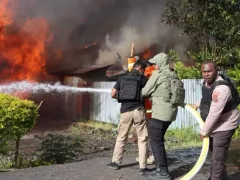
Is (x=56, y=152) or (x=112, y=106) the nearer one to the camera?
(x=56, y=152)

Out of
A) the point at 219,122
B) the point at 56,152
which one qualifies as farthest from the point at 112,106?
the point at 219,122

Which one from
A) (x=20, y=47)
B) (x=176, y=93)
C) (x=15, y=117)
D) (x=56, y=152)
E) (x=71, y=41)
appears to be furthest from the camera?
(x=71, y=41)

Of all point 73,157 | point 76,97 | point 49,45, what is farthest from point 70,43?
point 73,157

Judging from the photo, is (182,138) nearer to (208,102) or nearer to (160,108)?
(160,108)

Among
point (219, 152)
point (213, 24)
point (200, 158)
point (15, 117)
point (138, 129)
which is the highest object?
point (213, 24)

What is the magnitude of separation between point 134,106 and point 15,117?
2070 mm

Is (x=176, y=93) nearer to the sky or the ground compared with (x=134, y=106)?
nearer to the sky

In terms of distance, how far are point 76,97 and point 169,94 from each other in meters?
12.4

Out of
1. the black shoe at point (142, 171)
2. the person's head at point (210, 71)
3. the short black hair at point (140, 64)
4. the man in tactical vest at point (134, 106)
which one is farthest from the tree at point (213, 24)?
the person's head at point (210, 71)

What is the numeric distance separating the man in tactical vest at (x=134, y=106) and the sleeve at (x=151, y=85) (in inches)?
11.1

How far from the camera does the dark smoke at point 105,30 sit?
60.1 feet

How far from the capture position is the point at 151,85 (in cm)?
524

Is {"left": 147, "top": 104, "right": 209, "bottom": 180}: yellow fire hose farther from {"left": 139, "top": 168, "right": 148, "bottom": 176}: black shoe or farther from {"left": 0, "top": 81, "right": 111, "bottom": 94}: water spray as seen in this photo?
{"left": 0, "top": 81, "right": 111, "bottom": 94}: water spray

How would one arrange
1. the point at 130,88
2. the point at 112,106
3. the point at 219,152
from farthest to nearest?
1. the point at 112,106
2. the point at 130,88
3. the point at 219,152
